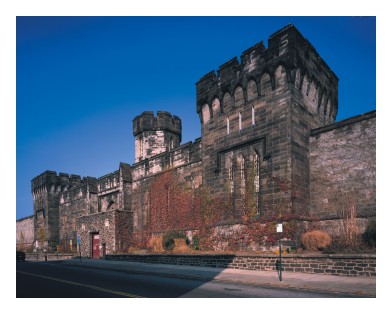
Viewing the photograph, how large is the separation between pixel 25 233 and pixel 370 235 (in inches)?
2061

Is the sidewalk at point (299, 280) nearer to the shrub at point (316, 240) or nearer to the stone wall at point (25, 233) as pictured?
the shrub at point (316, 240)

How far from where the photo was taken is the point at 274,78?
19234 mm

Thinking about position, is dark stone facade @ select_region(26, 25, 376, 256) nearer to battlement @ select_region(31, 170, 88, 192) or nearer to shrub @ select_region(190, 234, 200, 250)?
shrub @ select_region(190, 234, 200, 250)

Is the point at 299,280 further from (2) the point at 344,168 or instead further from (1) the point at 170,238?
(1) the point at 170,238

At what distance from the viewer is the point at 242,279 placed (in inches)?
515

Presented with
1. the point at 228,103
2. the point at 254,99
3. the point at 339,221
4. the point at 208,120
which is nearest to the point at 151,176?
the point at 208,120

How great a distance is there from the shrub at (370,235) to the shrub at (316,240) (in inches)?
61.3

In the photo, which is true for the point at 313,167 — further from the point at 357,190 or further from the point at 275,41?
the point at 275,41

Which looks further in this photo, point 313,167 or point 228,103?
point 228,103

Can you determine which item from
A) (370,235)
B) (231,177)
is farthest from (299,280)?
(231,177)

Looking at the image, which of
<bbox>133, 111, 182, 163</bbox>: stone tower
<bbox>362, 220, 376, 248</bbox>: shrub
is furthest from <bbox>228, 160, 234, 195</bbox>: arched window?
<bbox>133, 111, 182, 163</bbox>: stone tower

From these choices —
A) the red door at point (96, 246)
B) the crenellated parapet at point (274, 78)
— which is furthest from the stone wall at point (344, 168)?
the red door at point (96, 246)

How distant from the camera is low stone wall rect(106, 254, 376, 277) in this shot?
41.2 feet

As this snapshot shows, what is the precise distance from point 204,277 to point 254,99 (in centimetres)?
1083
